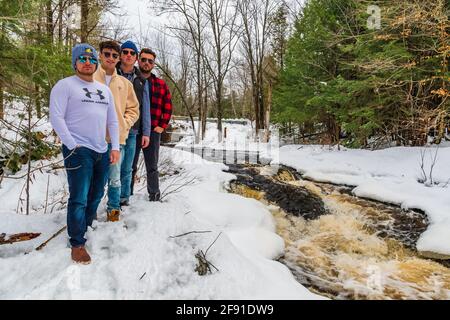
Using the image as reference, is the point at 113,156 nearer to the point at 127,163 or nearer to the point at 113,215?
the point at 113,215

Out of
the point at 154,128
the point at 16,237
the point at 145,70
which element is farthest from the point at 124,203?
the point at 145,70

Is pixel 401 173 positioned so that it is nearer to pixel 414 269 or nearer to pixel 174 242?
pixel 414 269

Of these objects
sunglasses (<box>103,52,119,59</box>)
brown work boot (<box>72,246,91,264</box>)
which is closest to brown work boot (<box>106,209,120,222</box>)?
brown work boot (<box>72,246,91,264</box>)

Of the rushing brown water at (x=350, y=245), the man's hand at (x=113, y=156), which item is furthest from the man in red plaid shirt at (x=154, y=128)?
the rushing brown water at (x=350, y=245)

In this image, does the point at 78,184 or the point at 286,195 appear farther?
the point at 286,195

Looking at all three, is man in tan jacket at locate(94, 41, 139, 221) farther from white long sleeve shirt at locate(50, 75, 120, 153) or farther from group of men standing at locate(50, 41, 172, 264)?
white long sleeve shirt at locate(50, 75, 120, 153)

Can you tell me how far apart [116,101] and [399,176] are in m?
7.49

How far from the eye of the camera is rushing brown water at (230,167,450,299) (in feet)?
11.5

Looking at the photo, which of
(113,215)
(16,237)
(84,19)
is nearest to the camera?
(16,237)

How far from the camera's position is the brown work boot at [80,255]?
235 centimetres

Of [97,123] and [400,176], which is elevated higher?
[97,123]

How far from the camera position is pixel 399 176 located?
7887mm

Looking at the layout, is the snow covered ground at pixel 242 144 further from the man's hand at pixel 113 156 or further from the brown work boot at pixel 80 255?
the brown work boot at pixel 80 255
